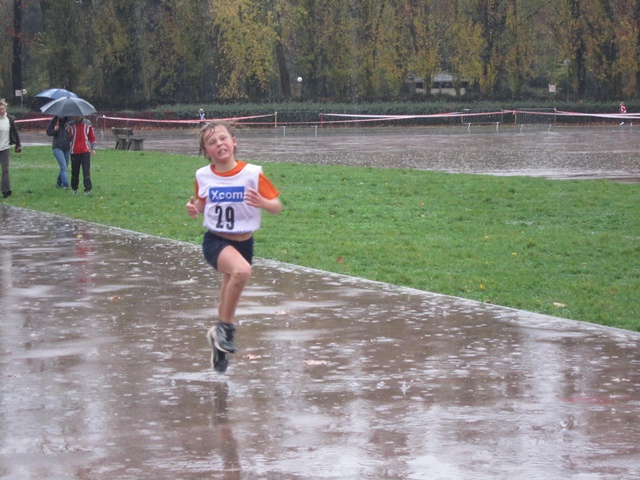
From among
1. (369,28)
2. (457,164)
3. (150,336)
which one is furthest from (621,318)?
(369,28)

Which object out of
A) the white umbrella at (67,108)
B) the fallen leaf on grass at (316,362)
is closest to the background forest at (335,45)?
the white umbrella at (67,108)

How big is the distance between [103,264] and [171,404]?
5535mm

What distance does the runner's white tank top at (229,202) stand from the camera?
706cm

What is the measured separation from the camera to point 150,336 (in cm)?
825

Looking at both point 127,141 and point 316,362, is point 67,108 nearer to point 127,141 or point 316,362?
point 316,362

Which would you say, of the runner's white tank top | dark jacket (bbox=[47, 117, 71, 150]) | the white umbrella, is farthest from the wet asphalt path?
dark jacket (bbox=[47, 117, 71, 150])

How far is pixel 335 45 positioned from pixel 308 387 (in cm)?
6067

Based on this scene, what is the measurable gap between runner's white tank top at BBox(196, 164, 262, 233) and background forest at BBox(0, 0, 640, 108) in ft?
185

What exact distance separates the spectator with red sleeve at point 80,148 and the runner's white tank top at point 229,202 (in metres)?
13.0

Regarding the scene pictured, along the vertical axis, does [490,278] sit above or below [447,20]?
below

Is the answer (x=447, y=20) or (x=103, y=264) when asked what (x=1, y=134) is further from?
(x=447, y=20)

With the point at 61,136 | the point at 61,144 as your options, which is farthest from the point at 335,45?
the point at 61,144

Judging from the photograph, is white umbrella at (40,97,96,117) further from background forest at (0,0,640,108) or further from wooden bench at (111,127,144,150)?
background forest at (0,0,640,108)

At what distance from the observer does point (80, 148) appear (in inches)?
781
